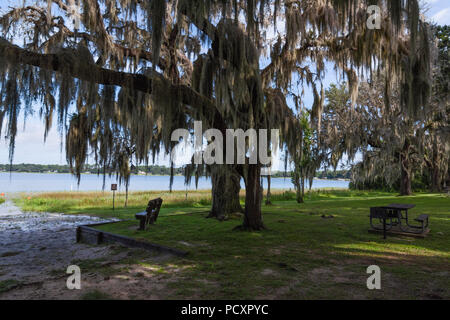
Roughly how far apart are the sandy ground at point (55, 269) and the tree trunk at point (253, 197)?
127 inches

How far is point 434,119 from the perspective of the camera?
1912 cm

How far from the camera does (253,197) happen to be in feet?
25.8

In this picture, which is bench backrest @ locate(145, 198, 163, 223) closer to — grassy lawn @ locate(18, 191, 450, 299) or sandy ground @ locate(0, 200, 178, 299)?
grassy lawn @ locate(18, 191, 450, 299)

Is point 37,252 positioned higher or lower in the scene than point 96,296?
lower

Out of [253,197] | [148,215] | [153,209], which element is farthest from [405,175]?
[148,215]

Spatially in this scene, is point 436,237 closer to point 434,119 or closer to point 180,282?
point 180,282

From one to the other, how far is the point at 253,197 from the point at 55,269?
4.94m

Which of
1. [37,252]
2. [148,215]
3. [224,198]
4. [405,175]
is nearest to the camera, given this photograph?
[37,252]

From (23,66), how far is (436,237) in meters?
10.0

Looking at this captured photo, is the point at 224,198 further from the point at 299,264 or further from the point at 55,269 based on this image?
the point at 55,269

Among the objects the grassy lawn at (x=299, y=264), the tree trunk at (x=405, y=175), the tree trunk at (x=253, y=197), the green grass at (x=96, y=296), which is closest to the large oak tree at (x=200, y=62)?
the tree trunk at (x=253, y=197)

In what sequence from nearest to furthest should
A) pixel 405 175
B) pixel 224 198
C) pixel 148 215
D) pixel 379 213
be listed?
pixel 379 213
pixel 148 215
pixel 224 198
pixel 405 175

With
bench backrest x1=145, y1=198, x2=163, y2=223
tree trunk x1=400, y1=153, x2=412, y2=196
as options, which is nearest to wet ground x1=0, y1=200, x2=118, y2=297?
bench backrest x1=145, y1=198, x2=163, y2=223

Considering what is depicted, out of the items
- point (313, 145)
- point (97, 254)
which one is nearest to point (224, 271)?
point (97, 254)
